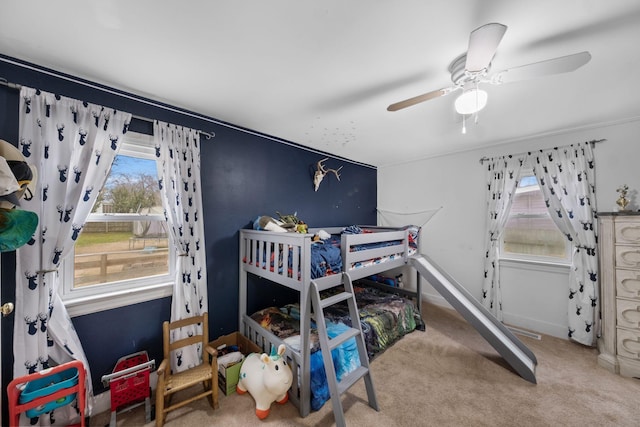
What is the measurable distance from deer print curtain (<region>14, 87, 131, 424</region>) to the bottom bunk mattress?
139cm

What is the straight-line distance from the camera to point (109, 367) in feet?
5.90

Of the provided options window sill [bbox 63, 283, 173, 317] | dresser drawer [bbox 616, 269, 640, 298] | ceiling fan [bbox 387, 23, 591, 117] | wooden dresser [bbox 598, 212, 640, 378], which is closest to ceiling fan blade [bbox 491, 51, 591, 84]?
ceiling fan [bbox 387, 23, 591, 117]

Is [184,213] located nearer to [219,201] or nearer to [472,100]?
[219,201]

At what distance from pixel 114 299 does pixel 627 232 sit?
4381mm

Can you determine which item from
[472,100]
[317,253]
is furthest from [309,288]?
[472,100]

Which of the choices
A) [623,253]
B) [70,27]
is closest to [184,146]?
[70,27]

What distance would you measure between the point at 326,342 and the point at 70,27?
2344 mm

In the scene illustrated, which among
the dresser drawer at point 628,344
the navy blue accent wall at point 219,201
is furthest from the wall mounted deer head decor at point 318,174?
the dresser drawer at point 628,344

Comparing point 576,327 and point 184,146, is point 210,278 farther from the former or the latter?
point 576,327

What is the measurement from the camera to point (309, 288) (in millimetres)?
1793

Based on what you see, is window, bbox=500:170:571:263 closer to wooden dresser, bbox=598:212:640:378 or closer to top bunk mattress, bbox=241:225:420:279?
wooden dresser, bbox=598:212:640:378

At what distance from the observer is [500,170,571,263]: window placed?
2.91 metres

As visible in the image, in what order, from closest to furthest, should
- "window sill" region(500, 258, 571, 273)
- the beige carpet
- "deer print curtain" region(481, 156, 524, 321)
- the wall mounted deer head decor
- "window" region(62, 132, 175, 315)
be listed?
the beige carpet
"window" region(62, 132, 175, 315)
"window sill" region(500, 258, 571, 273)
"deer print curtain" region(481, 156, 524, 321)
the wall mounted deer head decor

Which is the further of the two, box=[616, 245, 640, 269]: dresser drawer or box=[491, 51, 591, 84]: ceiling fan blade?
box=[616, 245, 640, 269]: dresser drawer
